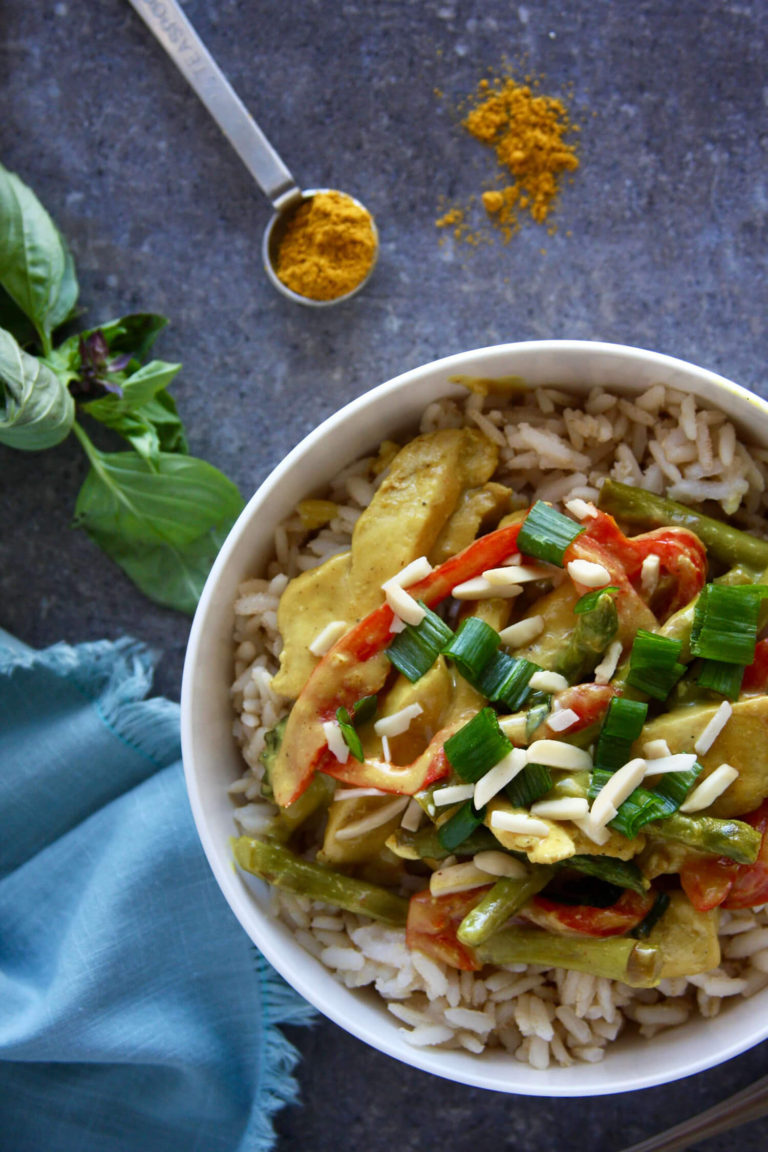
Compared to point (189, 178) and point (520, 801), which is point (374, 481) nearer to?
point (520, 801)

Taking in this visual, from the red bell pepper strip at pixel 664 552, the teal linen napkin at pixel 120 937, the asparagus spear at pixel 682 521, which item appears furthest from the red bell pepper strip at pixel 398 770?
the teal linen napkin at pixel 120 937

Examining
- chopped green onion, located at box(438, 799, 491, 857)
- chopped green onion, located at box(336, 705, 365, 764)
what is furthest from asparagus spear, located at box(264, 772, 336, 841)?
chopped green onion, located at box(438, 799, 491, 857)

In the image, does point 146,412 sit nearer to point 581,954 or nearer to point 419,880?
point 419,880

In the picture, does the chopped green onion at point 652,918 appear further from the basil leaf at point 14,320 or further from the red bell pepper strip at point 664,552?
the basil leaf at point 14,320

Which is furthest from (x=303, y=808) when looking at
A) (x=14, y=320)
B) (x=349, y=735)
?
(x=14, y=320)

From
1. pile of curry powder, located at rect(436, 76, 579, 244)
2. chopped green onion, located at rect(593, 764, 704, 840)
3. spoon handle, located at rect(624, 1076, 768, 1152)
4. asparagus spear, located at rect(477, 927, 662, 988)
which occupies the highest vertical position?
pile of curry powder, located at rect(436, 76, 579, 244)

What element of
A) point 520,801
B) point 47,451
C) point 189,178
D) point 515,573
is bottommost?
point 520,801

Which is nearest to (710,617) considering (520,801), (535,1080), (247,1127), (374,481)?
(520,801)

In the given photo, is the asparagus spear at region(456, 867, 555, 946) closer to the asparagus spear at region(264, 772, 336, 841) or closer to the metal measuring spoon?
the asparagus spear at region(264, 772, 336, 841)
